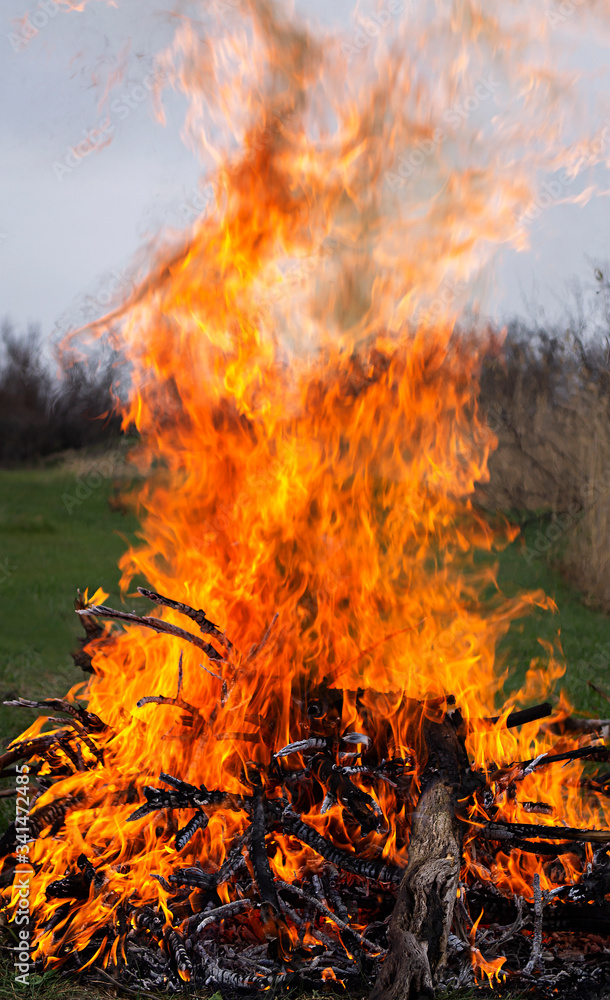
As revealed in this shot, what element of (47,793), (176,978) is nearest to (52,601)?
(47,793)

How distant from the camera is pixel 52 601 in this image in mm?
10477

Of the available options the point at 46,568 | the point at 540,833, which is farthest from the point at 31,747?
the point at 46,568

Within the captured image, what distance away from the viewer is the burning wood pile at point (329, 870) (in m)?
2.63

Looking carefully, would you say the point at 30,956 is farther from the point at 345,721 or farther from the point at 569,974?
the point at 569,974

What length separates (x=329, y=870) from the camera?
2943 millimetres

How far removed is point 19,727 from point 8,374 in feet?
41.8

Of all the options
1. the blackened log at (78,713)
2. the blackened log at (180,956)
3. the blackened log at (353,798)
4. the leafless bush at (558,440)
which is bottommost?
the blackened log at (180,956)

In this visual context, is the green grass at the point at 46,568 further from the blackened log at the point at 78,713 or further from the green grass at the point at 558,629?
the green grass at the point at 558,629

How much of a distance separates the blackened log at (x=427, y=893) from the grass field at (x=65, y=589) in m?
1.03

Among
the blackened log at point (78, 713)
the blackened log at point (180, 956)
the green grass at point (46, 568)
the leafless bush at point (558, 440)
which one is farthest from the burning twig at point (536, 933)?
the leafless bush at point (558, 440)

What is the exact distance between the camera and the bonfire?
279 centimetres

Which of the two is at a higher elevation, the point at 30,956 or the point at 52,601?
the point at 52,601

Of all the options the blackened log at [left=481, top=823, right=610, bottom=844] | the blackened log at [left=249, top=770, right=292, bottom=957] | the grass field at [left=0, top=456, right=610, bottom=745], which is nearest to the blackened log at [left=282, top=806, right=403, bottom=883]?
the blackened log at [left=249, top=770, right=292, bottom=957]

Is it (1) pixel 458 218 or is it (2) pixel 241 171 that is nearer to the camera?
(2) pixel 241 171
